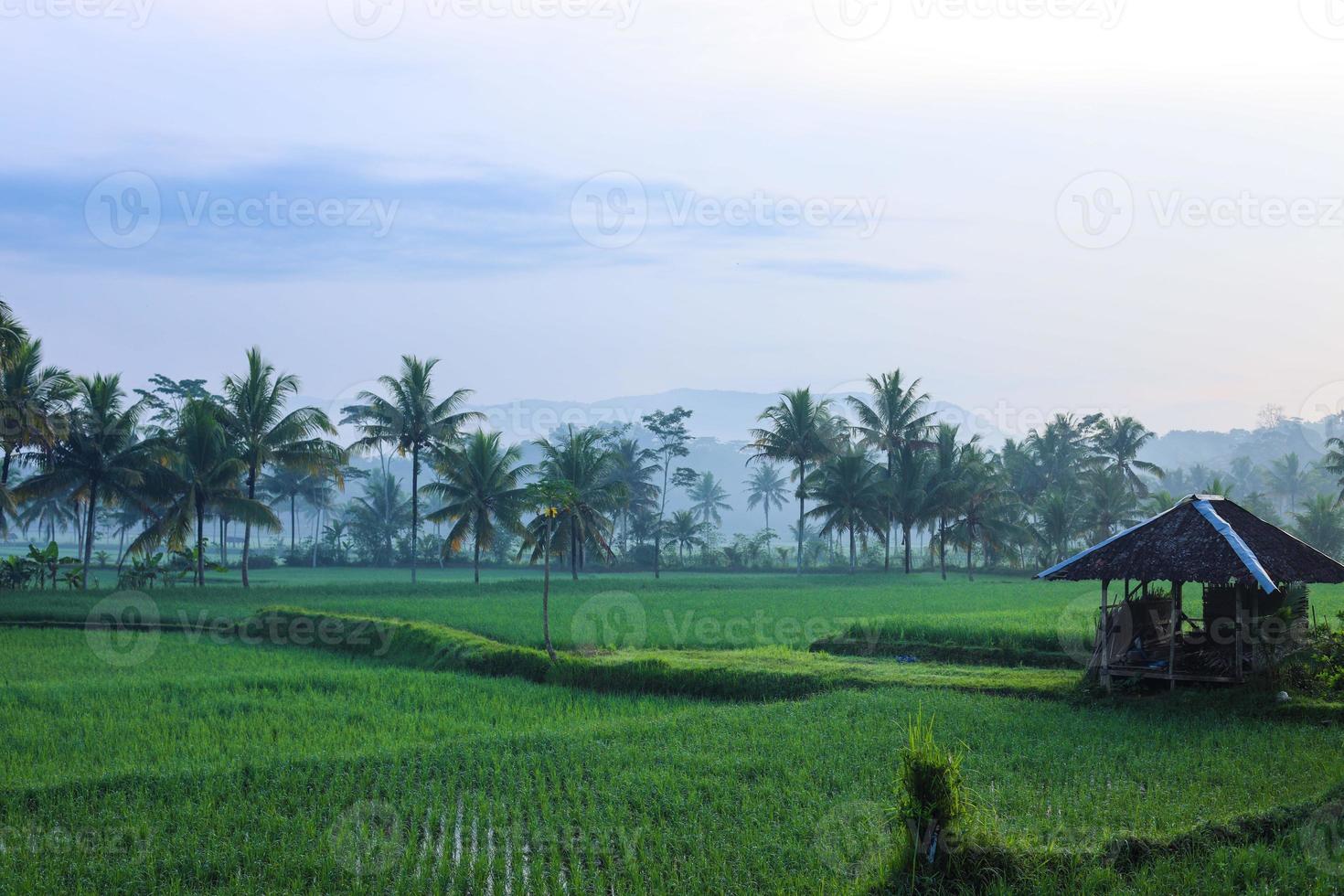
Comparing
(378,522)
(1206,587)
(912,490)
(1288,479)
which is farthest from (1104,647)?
(1288,479)

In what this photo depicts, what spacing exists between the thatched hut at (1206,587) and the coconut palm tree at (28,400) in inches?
968

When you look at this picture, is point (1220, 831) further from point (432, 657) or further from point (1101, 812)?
point (432, 657)

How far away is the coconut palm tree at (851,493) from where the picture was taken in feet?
131

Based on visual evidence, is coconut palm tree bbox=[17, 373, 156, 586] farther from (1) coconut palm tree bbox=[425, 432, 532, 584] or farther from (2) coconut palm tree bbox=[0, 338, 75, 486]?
(1) coconut palm tree bbox=[425, 432, 532, 584]

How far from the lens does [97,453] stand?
2941cm

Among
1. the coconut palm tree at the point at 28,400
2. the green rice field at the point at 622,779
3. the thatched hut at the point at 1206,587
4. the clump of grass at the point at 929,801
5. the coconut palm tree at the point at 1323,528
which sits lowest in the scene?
the green rice field at the point at 622,779

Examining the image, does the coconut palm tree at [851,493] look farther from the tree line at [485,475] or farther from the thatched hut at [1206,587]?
the thatched hut at [1206,587]

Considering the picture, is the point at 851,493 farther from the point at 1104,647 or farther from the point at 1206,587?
the point at 1104,647

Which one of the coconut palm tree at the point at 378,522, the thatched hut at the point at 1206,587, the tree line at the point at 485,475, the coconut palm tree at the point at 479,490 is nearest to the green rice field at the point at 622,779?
the thatched hut at the point at 1206,587

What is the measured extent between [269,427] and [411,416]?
4.65 m

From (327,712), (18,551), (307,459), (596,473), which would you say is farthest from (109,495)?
(18,551)

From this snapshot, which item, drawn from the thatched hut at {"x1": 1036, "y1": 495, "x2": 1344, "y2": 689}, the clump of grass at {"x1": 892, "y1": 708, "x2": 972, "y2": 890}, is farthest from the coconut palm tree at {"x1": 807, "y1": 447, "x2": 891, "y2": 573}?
the clump of grass at {"x1": 892, "y1": 708, "x2": 972, "y2": 890}

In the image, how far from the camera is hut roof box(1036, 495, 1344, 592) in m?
13.4

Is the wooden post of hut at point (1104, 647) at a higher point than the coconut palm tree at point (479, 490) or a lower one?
lower
